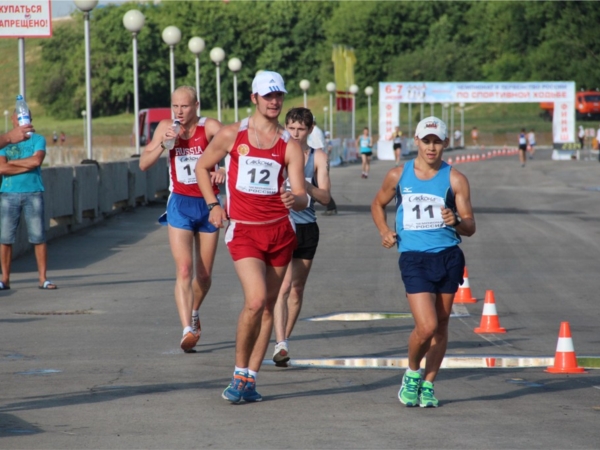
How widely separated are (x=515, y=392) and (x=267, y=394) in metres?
1.59

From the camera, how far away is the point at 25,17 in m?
22.4

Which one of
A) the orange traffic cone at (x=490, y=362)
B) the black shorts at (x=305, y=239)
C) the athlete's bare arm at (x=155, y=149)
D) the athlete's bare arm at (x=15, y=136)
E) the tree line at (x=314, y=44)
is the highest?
the tree line at (x=314, y=44)

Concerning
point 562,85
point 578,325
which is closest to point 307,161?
point 578,325

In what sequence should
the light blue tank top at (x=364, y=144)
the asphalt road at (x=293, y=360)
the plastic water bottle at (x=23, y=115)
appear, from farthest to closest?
the light blue tank top at (x=364, y=144), the plastic water bottle at (x=23, y=115), the asphalt road at (x=293, y=360)

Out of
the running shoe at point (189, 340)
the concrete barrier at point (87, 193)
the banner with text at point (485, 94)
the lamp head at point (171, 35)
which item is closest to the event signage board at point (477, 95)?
the banner with text at point (485, 94)

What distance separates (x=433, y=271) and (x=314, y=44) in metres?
128

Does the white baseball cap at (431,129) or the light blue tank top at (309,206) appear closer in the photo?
the white baseball cap at (431,129)

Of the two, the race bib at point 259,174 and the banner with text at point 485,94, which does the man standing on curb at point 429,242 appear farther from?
the banner with text at point 485,94

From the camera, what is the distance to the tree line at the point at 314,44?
116 metres

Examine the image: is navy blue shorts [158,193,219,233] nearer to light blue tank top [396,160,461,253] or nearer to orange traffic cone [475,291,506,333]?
light blue tank top [396,160,461,253]

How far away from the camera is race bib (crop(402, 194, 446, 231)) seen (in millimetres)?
7559

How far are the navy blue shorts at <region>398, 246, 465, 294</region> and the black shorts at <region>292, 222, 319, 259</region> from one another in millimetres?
1829

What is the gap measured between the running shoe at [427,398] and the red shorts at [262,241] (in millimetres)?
1186

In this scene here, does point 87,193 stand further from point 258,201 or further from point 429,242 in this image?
point 429,242
